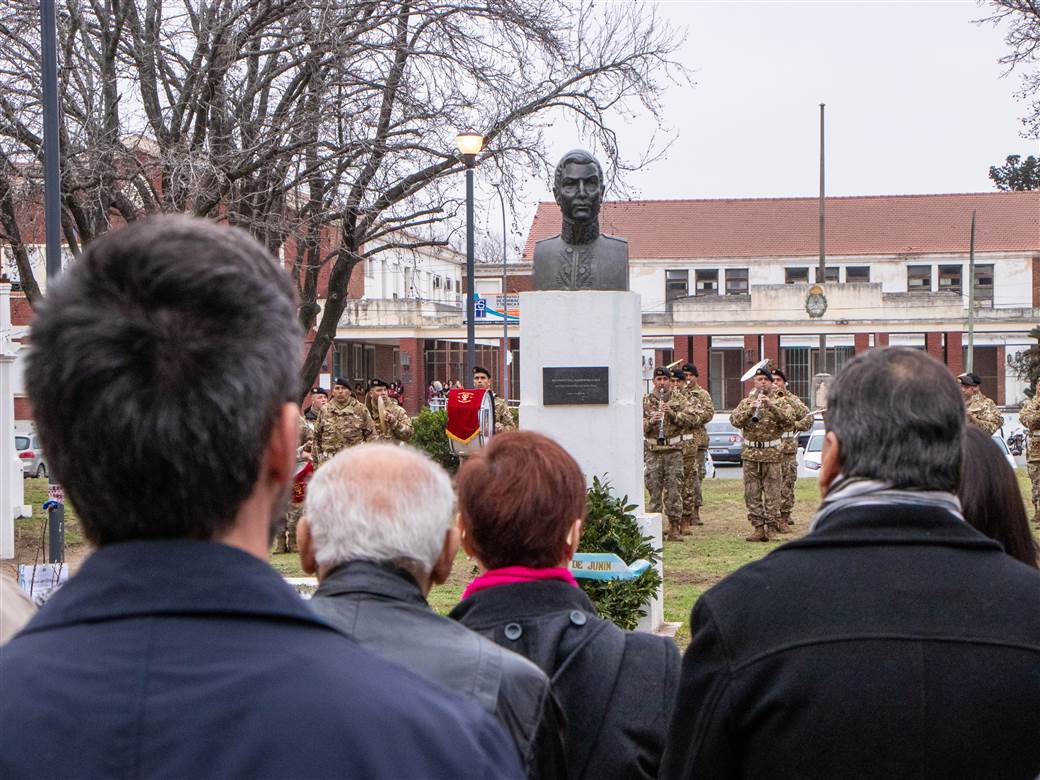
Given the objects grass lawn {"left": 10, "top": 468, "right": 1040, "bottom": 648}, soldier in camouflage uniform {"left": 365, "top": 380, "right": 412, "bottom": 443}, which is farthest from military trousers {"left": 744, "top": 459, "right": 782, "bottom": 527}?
soldier in camouflage uniform {"left": 365, "top": 380, "right": 412, "bottom": 443}

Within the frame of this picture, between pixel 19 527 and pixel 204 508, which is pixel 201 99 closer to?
pixel 19 527

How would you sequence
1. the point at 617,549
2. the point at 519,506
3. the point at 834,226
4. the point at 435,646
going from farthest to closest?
the point at 834,226, the point at 617,549, the point at 519,506, the point at 435,646

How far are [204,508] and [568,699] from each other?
1.75m

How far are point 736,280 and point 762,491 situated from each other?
48801 mm

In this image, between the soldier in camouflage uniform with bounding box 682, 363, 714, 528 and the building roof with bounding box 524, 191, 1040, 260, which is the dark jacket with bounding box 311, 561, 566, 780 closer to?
the soldier in camouflage uniform with bounding box 682, 363, 714, 528

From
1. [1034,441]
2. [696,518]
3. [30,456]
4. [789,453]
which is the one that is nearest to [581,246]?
[789,453]

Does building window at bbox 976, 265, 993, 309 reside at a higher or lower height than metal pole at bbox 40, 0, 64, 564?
higher

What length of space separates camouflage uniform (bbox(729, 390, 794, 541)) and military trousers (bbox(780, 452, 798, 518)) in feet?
0.24

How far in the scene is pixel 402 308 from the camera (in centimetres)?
5972

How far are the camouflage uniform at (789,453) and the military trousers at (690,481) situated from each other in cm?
131

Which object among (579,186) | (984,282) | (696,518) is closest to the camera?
(579,186)

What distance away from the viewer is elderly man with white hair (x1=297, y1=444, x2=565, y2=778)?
8.34ft

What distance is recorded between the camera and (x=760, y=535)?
16312mm

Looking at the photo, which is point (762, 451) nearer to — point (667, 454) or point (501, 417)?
point (667, 454)
